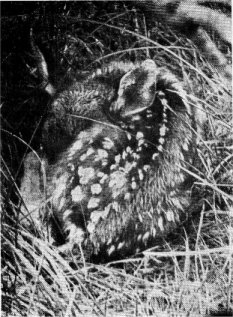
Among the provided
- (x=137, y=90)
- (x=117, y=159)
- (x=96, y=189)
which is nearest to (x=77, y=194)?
(x=96, y=189)

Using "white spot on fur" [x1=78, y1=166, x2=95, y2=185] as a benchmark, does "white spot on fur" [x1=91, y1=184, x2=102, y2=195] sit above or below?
below

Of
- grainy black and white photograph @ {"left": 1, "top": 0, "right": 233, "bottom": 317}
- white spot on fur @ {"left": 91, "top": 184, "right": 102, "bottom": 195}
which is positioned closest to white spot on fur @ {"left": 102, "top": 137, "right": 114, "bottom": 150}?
grainy black and white photograph @ {"left": 1, "top": 0, "right": 233, "bottom": 317}

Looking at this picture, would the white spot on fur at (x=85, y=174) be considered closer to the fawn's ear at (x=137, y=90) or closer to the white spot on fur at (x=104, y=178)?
the white spot on fur at (x=104, y=178)

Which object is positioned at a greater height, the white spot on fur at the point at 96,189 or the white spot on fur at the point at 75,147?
the white spot on fur at the point at 75,147

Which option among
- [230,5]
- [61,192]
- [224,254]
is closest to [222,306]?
[224,254]

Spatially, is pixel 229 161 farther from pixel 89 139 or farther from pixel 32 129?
pixel 32 129

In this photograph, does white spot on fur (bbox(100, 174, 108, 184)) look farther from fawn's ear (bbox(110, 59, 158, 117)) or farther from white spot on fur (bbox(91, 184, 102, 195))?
fawn's ear (bbox(110, 59, 158, 117))

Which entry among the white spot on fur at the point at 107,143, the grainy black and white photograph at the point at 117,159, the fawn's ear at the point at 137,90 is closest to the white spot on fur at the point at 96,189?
the grainy black and white photograph at the point at 117,159
